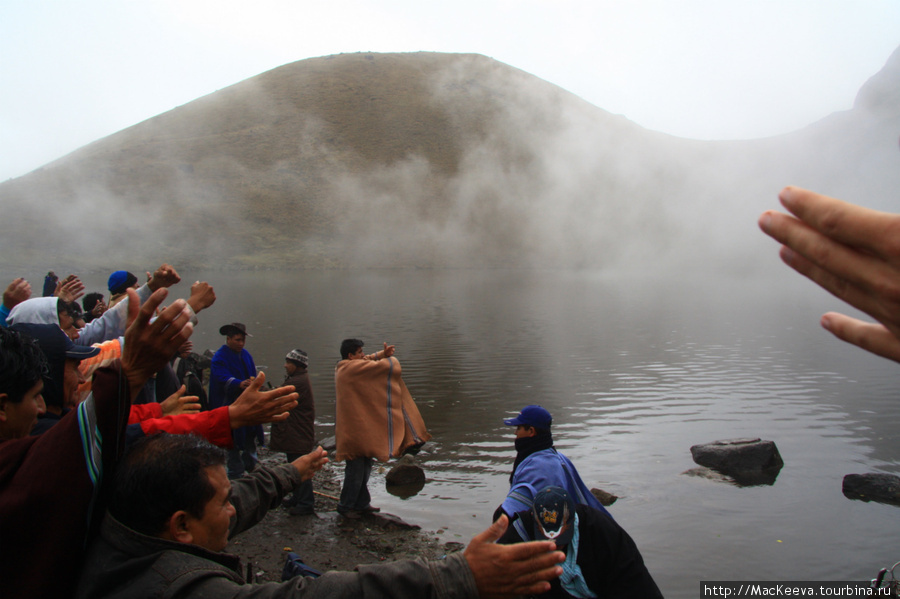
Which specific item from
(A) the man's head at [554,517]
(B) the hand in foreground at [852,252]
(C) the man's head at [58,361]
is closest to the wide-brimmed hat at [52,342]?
(C) the man's head at [58,361]

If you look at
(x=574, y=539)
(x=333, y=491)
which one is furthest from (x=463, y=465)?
(x=574, y=539)

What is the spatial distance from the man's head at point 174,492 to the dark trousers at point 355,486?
204 inches

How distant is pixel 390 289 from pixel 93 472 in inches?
1822

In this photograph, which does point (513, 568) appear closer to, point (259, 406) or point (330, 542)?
point (259, 406)

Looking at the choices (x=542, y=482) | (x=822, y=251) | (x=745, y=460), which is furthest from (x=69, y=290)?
(x=745, y=460)

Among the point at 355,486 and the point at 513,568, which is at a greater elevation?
the point at 513,568

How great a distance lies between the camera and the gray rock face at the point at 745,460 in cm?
925

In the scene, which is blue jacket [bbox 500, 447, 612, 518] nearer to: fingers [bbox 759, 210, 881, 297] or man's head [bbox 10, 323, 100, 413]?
man's head [bbox 10, 323, 100, 413]

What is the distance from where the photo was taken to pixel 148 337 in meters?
1.93

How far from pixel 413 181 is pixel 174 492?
→ 94.2 meters

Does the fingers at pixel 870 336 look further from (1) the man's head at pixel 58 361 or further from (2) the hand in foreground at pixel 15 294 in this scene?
(2) the hand in foreground at pixel 15 294

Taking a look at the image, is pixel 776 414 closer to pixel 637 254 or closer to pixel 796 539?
pixel 796 539

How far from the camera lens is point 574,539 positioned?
11.3 ft

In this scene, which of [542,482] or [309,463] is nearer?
[309,463]
